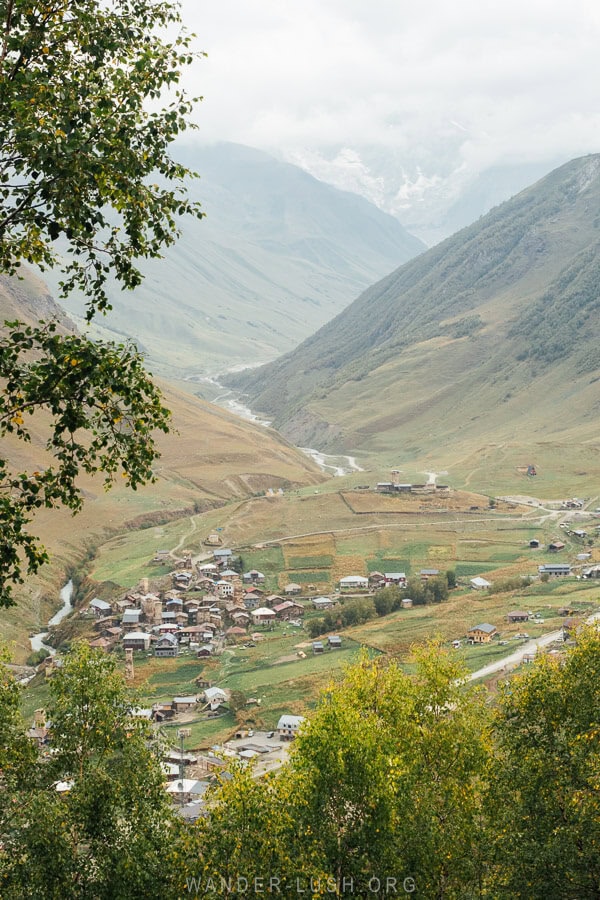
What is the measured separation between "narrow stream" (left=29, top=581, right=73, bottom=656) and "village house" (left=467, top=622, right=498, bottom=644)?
49.6m

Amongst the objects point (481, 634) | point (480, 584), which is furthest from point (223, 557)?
point (481, 634)

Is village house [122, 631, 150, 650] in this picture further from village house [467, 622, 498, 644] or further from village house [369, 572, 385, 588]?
village house [467, 622, 498, 644]

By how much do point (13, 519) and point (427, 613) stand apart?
10143 cm

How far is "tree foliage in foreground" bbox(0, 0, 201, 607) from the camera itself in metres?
16.3

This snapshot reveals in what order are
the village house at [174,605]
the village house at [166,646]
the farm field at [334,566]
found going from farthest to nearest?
the village house at [174,605]
the village house at [166,646]
the farm field at [334,566]

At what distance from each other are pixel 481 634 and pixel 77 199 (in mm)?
91759

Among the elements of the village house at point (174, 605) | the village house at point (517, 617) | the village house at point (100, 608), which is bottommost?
the village house at point (100, 608)

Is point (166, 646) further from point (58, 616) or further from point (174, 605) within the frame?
point (58, 616)

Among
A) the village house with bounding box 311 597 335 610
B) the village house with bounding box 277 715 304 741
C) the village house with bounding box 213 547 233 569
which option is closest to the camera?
the village house with bounding box 277 715 304 741

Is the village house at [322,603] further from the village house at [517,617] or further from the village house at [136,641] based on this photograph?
the village house at [517,617]

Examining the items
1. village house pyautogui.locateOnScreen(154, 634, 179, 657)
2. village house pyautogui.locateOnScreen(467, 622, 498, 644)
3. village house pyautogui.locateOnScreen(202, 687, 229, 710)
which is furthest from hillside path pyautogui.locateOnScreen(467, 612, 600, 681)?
village house pyautogui.locateOnScreen(154, 634, 179, 657)

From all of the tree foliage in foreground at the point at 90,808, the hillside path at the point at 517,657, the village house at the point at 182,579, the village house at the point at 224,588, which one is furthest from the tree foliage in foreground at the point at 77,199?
the village house at the point at 182,579

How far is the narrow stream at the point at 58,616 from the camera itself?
110m

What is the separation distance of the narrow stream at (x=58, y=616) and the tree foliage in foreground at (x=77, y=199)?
3721 inches
